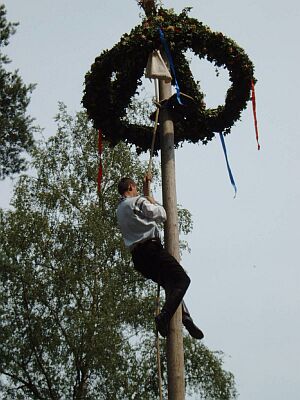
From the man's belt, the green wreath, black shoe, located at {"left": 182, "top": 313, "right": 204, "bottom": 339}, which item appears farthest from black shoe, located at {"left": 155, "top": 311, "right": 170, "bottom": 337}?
the green wreath

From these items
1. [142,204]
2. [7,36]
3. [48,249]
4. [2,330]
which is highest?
[7,36]

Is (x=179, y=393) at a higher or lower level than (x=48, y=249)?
lower

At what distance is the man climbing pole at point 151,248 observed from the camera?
5309 mm

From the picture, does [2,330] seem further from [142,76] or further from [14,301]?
[142,76]

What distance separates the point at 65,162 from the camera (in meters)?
18.6

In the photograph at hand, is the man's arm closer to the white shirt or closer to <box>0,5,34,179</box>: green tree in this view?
the white shirt

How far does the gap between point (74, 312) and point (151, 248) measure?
34.9ft

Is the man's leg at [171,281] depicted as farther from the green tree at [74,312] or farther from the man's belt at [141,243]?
the green tree at [74,312]

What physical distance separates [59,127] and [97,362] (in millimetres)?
6816

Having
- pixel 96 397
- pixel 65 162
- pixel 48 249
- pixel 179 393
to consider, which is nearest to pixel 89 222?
pixel 48 249

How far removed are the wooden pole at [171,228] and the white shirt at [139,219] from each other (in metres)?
0.11

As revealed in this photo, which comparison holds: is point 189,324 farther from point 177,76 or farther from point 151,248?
point 177,76

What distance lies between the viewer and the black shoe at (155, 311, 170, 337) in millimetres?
5086

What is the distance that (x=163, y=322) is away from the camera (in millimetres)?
5082
